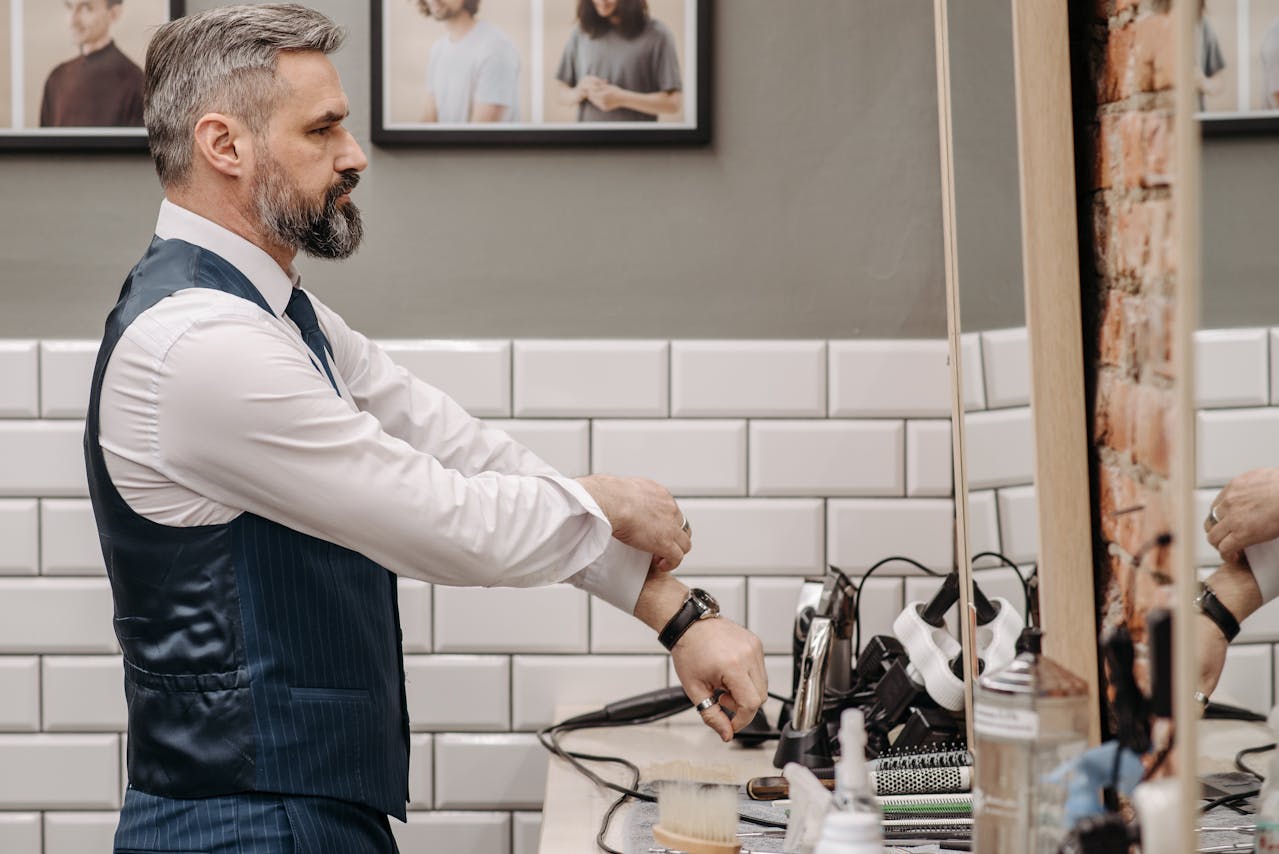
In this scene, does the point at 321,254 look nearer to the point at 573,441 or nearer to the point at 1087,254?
the point at 573,441

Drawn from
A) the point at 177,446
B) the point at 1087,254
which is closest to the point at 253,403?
the point at 177,446

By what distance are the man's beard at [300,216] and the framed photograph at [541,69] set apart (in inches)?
20.2

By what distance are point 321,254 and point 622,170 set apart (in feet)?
2.14

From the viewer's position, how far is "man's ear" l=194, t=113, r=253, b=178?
4.63 feet

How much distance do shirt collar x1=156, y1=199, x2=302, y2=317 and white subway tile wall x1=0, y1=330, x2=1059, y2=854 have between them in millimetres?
549

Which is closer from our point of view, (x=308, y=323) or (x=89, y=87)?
(x=308, y=323)

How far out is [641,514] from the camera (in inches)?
58.3

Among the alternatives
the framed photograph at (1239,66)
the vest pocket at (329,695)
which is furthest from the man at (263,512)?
the framed photograph at (1239,66)

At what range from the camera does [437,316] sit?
6.70 ft

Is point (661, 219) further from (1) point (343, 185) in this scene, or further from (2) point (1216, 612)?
(2) point (1216, 612)

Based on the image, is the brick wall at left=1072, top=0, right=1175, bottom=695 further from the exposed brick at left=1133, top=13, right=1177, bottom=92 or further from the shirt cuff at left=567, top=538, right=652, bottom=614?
the shirt cuff at left=567, top=538, right=652, bottom=614

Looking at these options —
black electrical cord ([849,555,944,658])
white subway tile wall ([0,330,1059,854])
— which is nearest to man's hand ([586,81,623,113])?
white subway tile wall ([0,330,1059,854])

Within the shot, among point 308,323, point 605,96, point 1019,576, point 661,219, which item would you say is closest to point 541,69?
point 605,96

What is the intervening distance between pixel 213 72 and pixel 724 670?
849 millimetres
